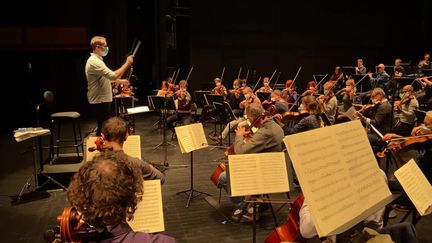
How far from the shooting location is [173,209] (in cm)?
484

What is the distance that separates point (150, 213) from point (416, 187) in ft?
5.99

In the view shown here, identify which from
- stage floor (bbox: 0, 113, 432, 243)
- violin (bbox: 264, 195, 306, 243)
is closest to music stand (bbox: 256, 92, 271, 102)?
stage floor (bbox: 0, 113, 432, 243)

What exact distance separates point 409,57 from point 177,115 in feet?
39.1

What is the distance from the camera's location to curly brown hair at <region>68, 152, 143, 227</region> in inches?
55.7

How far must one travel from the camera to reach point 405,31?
15.9m

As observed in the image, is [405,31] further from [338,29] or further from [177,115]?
[177,115]

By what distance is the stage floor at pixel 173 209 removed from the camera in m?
4.13

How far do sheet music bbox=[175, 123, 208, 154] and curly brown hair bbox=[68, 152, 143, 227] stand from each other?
3.17 metres

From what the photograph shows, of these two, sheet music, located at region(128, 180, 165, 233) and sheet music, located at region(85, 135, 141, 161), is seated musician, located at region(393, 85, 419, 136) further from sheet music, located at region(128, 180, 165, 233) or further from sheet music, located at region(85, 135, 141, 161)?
sheet music, located at region(128, 180, 165, 233)

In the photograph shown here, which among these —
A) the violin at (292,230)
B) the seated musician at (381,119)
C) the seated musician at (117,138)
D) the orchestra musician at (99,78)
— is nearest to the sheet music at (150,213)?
the seated musician at (117,138)

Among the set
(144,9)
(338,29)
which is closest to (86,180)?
(144,9)

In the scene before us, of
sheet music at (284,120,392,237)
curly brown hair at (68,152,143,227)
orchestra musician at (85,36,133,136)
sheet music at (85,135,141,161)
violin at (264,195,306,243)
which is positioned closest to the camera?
curly brown hair at (68,152,143,227)

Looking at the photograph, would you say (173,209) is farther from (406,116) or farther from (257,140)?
(406,116)

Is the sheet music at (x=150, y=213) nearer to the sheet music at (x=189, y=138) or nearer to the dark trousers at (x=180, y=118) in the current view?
the sheet music at (x=189, y=138)
